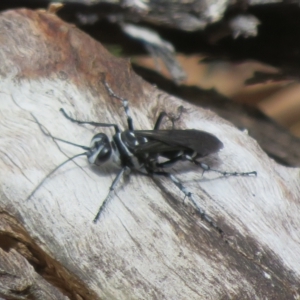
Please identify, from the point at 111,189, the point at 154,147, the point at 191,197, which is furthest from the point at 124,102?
the point at 191,197

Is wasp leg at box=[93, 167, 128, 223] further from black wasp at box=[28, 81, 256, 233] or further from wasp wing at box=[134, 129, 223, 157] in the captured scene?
wasp wing at box=[134, 129, 223, 157]

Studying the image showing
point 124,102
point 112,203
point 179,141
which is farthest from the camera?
point 124,102

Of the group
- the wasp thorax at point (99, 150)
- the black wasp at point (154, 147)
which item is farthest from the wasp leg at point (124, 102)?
the wasp thorax at point (99, 150)

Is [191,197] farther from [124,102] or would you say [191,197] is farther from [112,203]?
[124,102]

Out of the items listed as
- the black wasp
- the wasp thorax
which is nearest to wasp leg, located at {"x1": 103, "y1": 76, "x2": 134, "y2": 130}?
the black wasp

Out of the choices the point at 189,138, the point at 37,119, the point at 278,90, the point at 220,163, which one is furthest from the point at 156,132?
the point at 278,90

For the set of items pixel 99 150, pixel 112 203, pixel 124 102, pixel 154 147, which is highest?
pixel 124 102

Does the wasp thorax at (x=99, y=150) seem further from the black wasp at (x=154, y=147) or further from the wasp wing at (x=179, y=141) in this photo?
the wasp wing at (x=179, y=141)
